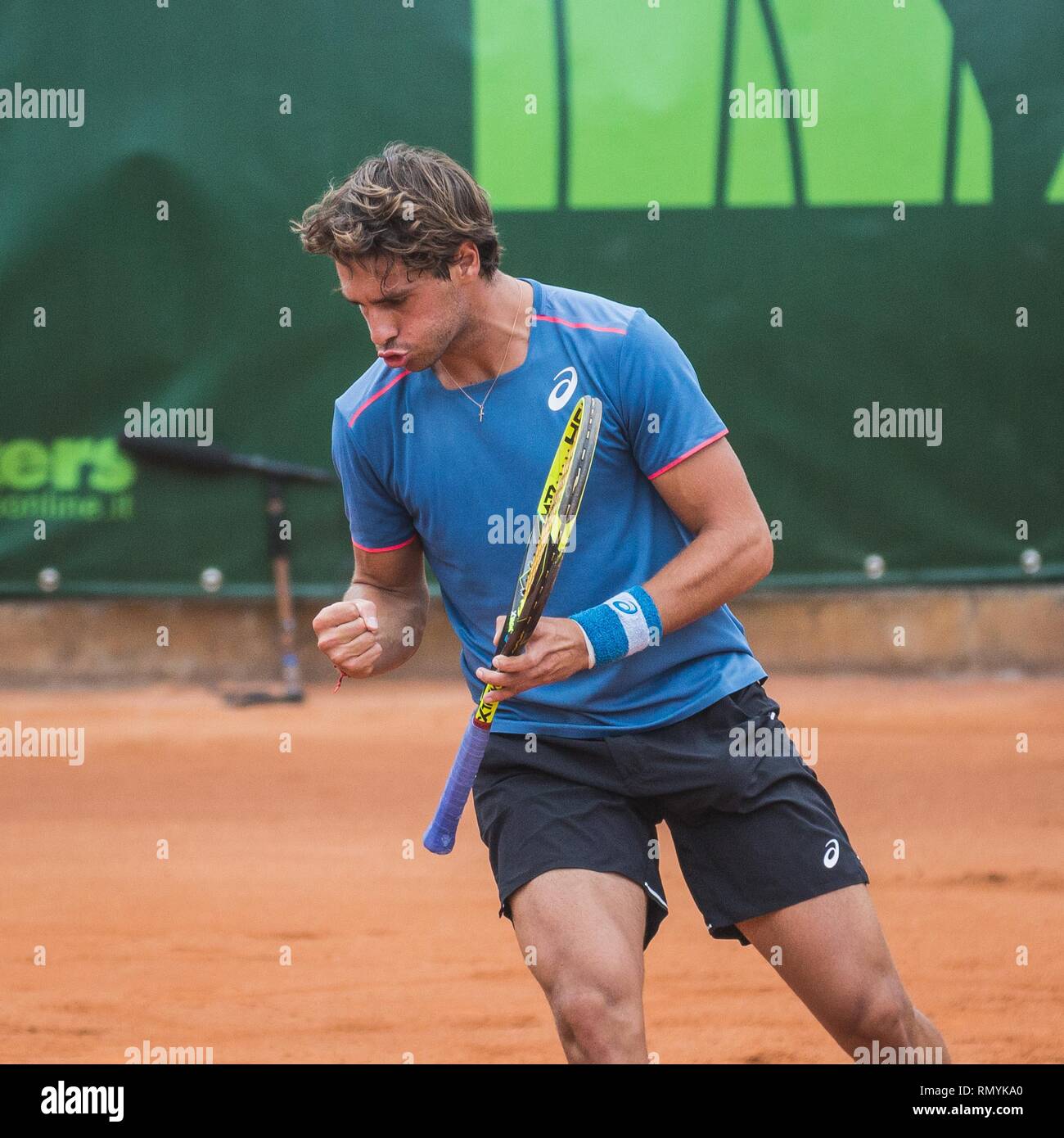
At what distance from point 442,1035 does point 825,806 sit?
4.61 feet

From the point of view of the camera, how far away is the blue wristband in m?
2.47

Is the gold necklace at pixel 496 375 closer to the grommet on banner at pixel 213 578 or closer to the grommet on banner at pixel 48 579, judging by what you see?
the grommet on banner at pixel 213 578

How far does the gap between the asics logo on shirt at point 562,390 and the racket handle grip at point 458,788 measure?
53 cm

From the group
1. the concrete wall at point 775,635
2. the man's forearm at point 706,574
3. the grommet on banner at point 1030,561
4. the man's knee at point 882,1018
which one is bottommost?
the concrete wall at point 775,635

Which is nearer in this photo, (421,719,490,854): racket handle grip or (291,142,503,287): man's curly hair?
(291,142,503,287): man's curly hair

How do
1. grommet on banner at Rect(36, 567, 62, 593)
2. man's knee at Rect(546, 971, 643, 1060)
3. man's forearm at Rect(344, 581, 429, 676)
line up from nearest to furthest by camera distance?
1. man's knee at Rect(546, 971, 643, 1060)
2. man's forearm at Rect(344, 581, 429, 676)
3. grommet on banner at Rect(36, 567, 62, 593)

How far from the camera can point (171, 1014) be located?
3.84 metres

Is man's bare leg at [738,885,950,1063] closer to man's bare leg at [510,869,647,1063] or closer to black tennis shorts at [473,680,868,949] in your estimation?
black tennis shorts at [473,680,868,949]

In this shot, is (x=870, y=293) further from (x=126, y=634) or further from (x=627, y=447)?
(x=627, y=447)

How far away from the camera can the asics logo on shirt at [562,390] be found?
2.58 metres

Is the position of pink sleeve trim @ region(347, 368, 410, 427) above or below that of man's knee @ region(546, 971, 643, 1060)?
above

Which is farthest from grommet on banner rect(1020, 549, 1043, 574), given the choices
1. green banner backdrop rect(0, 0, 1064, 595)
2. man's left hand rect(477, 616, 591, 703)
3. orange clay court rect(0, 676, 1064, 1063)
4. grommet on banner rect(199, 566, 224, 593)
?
man's left hand rect(477, 616, 591, 703)

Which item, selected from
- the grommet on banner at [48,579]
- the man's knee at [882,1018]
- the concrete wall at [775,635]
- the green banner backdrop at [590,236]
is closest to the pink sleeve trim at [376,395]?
the man's knee at [882,1018]
